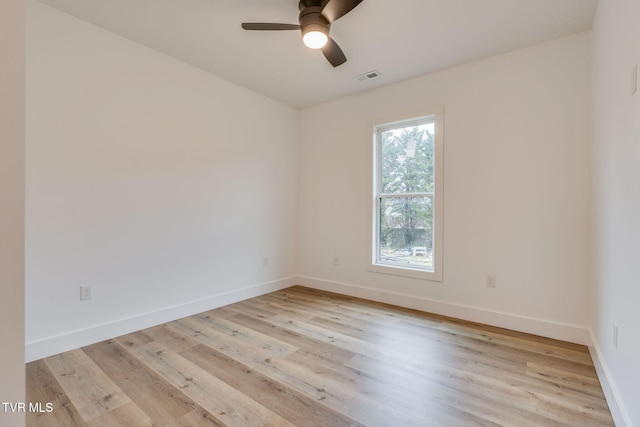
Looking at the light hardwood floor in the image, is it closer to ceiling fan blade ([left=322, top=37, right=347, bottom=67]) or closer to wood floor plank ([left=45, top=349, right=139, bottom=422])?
wood floor plank ([left=45, top=349, right=139, bottom=422])

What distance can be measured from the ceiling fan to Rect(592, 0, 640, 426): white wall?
1499 mm

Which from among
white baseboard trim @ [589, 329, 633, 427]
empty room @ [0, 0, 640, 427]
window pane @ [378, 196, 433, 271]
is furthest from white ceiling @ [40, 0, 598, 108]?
white baseboard trim @ [589, 329, 633, 427]

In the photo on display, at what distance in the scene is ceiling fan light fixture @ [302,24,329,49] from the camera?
2086 mm

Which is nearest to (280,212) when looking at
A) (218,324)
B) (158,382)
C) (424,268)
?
(218,324)

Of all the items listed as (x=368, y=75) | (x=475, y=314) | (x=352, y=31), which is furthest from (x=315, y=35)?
(x=475, y=314)

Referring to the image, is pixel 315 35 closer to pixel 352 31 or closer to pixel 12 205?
pixel 352 31

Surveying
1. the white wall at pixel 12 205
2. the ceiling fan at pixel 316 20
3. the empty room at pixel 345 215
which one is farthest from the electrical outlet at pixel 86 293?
the ceiling fan at pixel 316 20

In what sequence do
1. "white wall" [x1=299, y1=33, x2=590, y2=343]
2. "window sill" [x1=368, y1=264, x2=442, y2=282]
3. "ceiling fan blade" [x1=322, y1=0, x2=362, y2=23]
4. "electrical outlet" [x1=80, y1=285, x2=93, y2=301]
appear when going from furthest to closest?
"window sill" [x1=368, y1=264, x2=442, y2=282] → "white wall" [x1=299, y1=33, x2=590, y2=343] → "electrical outlet" [x1=80, y1=285, x2=93, y2=301] → "ceiling fan blade" [x1=322, y1=0, x2=362, y2=23]

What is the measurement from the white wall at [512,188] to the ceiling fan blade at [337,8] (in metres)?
1.62

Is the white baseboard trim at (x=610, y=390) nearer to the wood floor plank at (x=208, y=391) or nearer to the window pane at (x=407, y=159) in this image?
the wood floor plank at (x=208, y=391)

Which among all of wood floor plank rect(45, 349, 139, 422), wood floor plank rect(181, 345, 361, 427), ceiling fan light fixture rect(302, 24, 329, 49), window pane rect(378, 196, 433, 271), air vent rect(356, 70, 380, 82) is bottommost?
wood floor plank rect(181, 345, 361, 427)

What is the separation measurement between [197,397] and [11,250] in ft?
4.26

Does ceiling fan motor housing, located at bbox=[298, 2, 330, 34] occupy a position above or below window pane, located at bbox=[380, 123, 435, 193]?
above

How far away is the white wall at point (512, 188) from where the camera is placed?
8.21 feet
